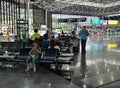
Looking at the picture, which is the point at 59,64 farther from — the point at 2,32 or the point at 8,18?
the point at 8,18

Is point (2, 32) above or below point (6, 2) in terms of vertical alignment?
below

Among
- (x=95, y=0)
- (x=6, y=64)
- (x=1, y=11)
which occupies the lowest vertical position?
(x=6, y=64)

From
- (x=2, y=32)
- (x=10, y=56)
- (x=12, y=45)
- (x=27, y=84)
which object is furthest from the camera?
(x=2, y=32)

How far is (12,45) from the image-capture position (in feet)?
41.6

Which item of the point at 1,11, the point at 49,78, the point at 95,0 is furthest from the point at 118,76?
the point at 95,0

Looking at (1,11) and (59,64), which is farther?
(1,11)

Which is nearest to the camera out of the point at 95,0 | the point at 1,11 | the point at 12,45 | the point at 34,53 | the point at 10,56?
the point at 34,53

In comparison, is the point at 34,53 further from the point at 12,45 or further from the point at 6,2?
the point at 6,2

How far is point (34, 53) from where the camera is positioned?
836 cm

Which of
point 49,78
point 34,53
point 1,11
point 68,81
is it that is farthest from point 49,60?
point 1,11

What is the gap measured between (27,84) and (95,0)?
41.1 metres

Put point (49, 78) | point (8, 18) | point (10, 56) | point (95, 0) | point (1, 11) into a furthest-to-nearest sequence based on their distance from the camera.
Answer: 1. point (95, 0)
2. point (8, 18)
3. point (1, 11)
4. point (10, 56)
5. point (49, 78)

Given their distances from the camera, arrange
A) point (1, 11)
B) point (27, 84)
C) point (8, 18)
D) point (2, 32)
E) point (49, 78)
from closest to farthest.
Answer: point (27, 84)
point (49, 78)
point (2, 32)
point (1, 11)
point (8, 18)

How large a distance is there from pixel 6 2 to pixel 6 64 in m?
24.9
